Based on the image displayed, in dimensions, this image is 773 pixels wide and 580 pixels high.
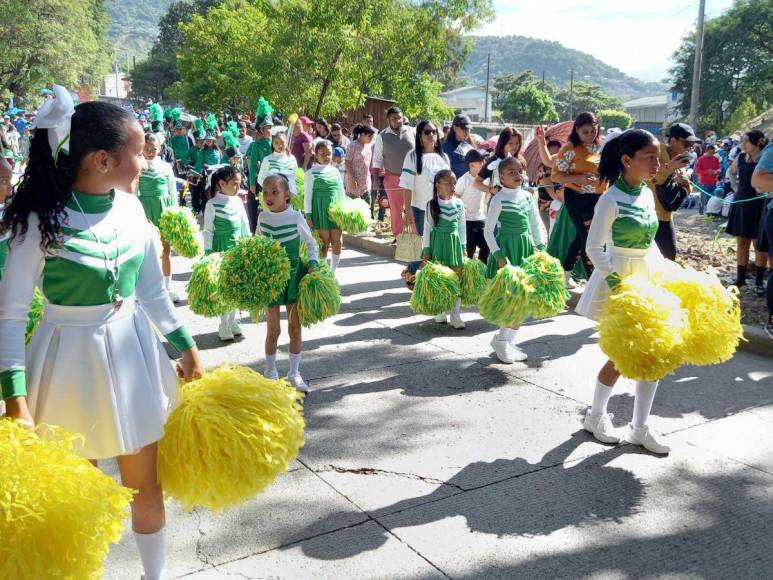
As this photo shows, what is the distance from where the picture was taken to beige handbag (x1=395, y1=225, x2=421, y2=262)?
336 inches

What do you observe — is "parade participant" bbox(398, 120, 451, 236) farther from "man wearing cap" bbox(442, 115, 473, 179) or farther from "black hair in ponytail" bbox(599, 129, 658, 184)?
"black hair in ponytail" bbox(599, 129, 658, 184)

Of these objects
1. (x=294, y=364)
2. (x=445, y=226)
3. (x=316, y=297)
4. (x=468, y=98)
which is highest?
(x=468, y=98)

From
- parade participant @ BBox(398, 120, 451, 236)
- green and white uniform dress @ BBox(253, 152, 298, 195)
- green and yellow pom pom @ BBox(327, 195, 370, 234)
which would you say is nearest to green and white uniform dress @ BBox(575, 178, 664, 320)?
parade participant @ BBox(398, 120, 451, 236)

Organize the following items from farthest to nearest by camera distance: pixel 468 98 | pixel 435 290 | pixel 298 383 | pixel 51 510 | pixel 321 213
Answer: pixel 468 98 → pixel 321 213 → pixel 435 290 → pixel 298 383 → pixel 51 510

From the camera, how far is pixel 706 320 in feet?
12.8

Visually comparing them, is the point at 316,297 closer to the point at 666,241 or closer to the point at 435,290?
the point at 435,290

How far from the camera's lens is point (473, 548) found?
10.7 ft

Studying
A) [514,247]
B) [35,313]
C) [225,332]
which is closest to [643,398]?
[514,247]

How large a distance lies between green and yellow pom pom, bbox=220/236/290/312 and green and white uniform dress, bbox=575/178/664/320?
2021 mm

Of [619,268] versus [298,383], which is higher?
[619,268]

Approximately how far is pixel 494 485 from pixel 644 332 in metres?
1.09

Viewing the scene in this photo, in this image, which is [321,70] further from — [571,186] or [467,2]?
[571,186]

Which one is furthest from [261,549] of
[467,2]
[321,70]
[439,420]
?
[467,2]

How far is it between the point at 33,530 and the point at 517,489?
2520 millimetres
